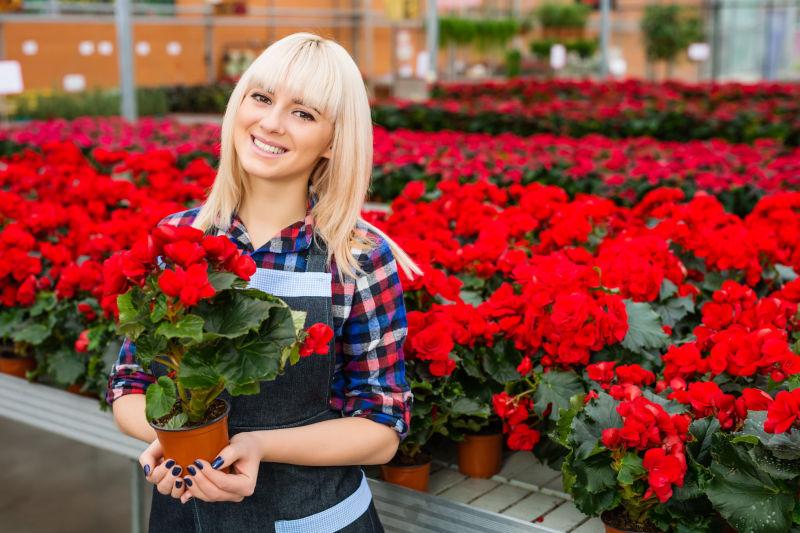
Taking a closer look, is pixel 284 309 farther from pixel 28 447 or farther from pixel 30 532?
pixel 28 447

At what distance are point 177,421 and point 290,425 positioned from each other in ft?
0.89

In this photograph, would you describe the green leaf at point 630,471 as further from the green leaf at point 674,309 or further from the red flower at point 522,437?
the green leaf at point 674,309

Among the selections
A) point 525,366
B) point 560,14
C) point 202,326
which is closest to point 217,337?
point 202,326

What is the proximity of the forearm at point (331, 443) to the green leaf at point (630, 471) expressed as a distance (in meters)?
0.41

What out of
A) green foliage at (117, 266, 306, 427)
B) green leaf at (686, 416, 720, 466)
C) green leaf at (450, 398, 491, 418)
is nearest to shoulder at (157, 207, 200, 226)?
green foliage at (117, 266, 306, 427)

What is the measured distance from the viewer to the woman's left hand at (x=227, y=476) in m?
1.42

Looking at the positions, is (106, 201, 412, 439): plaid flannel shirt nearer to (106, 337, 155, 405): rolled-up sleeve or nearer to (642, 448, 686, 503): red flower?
(106, 337, 155, 405): rolled-up sleeve

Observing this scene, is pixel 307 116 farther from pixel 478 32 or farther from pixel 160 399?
pixel 478 32

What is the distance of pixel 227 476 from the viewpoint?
1.43m

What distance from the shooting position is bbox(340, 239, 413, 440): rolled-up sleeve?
1682 millimetres

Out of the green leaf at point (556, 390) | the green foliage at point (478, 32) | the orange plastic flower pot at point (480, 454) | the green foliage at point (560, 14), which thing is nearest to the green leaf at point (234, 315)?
the green leaf at point (556, 390)

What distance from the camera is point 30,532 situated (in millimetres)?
3646

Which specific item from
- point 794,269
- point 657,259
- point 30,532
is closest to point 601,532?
point 657,259

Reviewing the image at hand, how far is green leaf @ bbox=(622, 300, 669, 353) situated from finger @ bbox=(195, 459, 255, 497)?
1.08 metres
